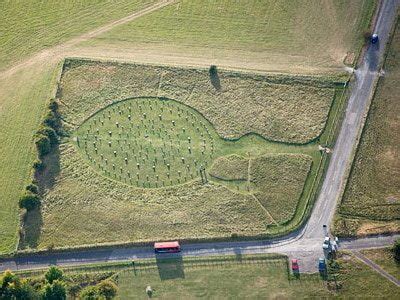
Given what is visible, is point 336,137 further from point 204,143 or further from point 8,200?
point 8,200

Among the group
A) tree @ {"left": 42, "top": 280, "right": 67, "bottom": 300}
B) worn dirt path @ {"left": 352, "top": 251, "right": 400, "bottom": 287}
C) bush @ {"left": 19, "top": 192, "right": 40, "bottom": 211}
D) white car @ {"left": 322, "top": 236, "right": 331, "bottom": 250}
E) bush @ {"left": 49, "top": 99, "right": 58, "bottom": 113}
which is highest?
bush @ {"left": 49, "top": 99, "right": 58, "bottom": 113}

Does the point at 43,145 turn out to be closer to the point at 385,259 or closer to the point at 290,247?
the point at 290,247

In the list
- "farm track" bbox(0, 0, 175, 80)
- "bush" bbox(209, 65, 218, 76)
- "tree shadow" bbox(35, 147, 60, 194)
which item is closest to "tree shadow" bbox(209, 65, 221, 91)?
"bush" bbox(209, 65, 218, 76)

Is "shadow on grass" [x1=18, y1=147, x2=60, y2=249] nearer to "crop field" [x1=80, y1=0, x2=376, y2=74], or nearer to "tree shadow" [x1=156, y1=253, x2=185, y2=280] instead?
"tree shadow" [x1=156, y1=253, x2=185, y2=280]

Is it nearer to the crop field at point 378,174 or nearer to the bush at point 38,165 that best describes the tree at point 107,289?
the bush at point 38,165

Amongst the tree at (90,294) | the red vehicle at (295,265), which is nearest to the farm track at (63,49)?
the tree at (90,294)
